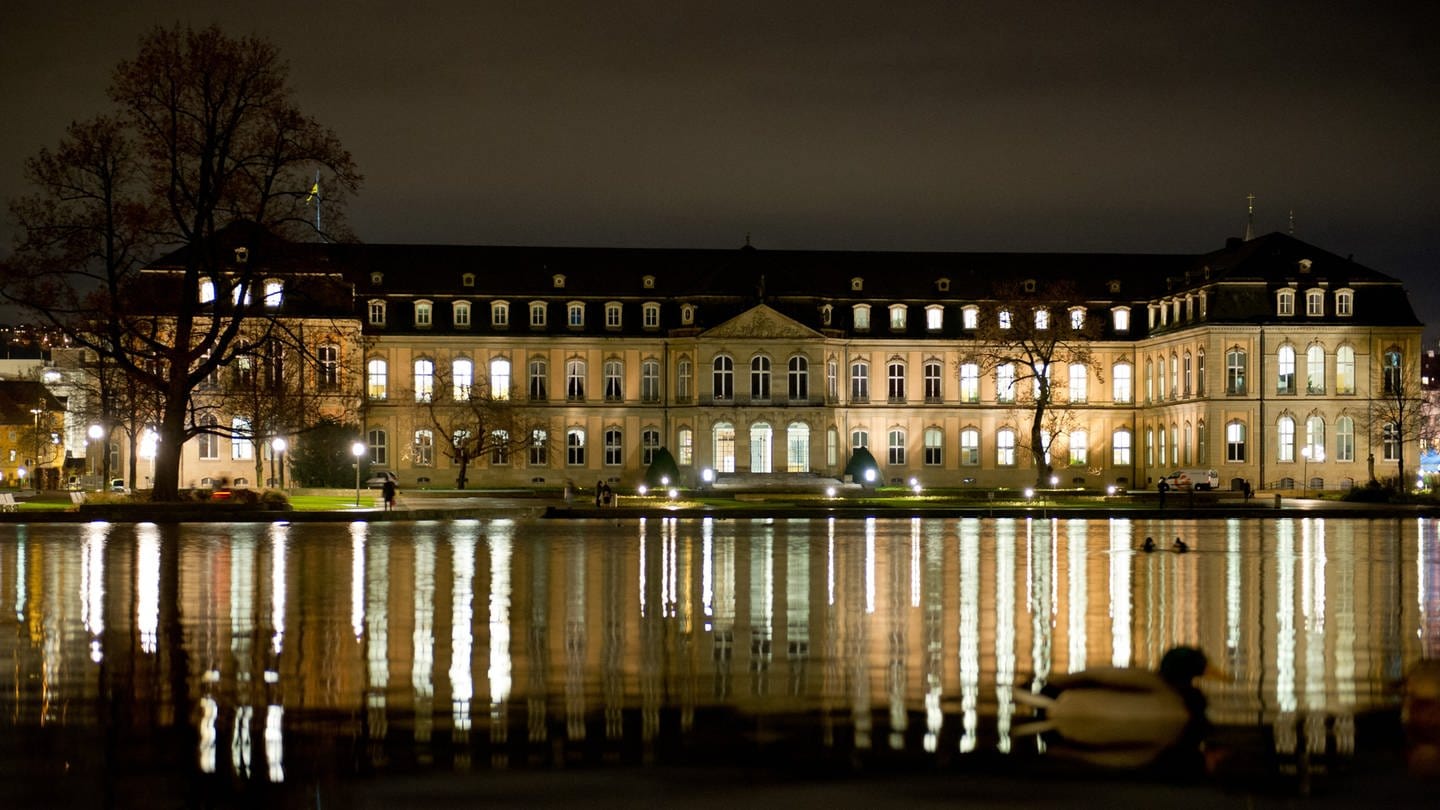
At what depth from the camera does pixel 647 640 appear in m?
17.7

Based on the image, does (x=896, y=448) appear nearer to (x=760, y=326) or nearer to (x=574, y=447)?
(x=760, y=326)

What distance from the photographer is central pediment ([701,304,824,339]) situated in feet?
303

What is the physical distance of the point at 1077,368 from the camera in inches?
3893

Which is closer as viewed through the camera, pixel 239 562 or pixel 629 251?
pixel 239 562

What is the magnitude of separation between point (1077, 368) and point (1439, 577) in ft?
238

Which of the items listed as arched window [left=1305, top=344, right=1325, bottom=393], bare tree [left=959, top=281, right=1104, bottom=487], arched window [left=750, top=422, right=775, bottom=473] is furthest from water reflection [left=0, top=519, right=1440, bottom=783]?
arched window [left=750, top=422, right=775, bottom=473]

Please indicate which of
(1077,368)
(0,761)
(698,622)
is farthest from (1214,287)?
(0,761)

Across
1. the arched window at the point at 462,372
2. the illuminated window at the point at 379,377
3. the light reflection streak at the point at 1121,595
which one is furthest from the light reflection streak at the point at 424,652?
the illuminated window at the point at 379,377

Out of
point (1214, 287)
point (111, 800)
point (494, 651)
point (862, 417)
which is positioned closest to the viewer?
point (111, 800)

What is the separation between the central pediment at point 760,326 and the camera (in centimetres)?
9238

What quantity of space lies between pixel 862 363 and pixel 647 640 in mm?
81184

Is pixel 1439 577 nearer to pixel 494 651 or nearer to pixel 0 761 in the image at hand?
pixel 494 651

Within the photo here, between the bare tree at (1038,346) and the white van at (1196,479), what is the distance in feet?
20.9

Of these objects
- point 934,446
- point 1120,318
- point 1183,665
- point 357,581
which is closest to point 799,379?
point 934,446
